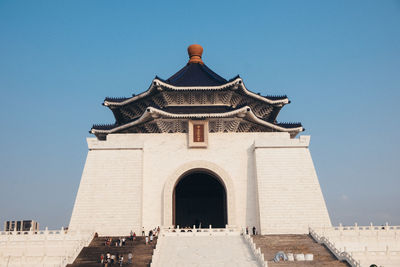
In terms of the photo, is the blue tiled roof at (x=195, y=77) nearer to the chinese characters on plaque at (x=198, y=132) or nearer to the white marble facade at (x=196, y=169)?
the chinese characters on plaque at (x=198, y=132)

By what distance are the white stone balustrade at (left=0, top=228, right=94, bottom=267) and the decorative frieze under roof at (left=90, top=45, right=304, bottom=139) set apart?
8994 mm

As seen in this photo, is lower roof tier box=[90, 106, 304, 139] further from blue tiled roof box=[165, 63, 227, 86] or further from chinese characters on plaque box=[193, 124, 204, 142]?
blue tiled roof box=[165, 63, 227, 86]

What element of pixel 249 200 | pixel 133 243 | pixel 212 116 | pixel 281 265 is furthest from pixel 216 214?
pixel 281 265

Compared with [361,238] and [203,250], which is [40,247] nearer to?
[203,250]

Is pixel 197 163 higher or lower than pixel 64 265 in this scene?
higher

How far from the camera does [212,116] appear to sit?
28938mm

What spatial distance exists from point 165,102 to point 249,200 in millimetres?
9358

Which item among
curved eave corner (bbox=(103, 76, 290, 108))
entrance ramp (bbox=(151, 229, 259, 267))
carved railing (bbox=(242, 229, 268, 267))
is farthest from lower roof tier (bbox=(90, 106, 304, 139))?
carved railing (bbox=(242, 229, 268, 267))

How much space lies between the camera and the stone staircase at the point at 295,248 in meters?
19.4

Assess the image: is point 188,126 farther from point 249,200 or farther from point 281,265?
point 281,265

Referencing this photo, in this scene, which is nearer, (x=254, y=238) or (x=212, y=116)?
(x=254, y=238)

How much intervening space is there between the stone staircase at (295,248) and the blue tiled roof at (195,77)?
1241 cm

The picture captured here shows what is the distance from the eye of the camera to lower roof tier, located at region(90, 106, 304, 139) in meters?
28.8

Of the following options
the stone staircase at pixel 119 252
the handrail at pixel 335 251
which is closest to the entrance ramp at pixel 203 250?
the stone staircase at pixel 119 252
